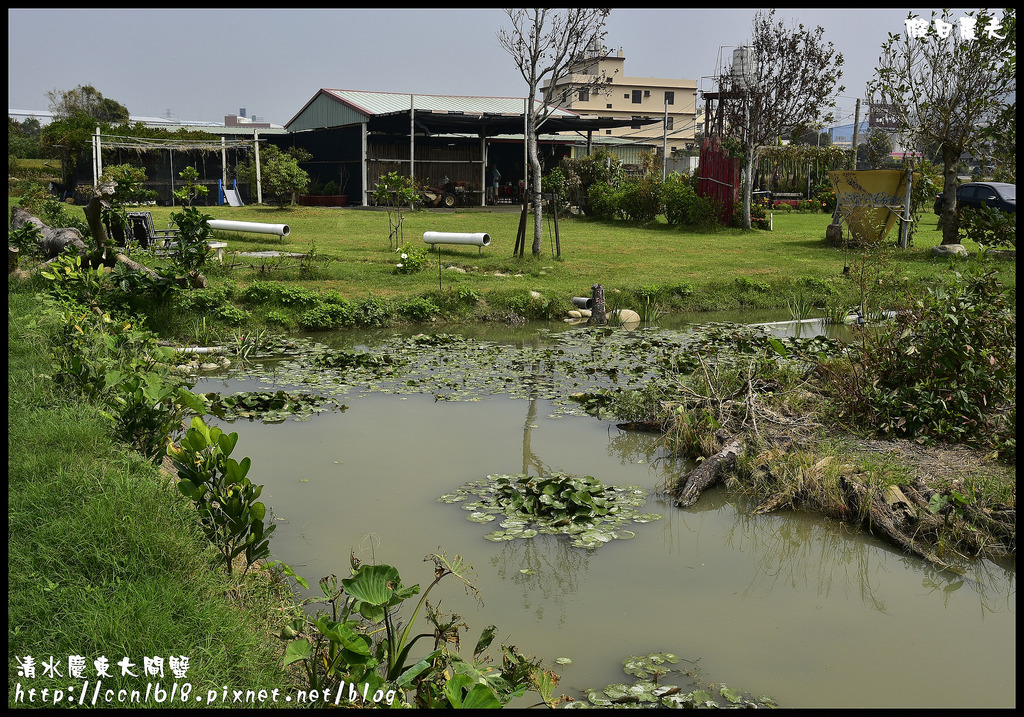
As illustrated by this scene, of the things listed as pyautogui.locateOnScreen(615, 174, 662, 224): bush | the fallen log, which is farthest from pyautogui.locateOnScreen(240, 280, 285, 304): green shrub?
pyautogui.locateOnScreen(615, 174, 662, 224): bush

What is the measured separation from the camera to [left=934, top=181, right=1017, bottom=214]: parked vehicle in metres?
22.3

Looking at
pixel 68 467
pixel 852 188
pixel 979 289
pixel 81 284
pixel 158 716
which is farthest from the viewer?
pixel 852 188

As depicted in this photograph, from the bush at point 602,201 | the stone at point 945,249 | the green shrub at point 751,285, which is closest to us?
the green shrub at point 751,285

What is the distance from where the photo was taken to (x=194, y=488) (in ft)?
12.3

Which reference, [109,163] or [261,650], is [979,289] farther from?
[109,163]

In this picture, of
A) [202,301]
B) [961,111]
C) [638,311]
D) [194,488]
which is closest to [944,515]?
[194,488]

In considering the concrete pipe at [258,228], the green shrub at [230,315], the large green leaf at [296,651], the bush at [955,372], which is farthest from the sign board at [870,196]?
the large green leaf at [296,651]

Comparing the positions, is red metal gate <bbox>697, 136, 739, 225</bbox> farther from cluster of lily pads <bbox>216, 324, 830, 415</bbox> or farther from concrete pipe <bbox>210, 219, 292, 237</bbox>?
cluster of lily pads <bbox>216, 324, 830, 415</bbox>

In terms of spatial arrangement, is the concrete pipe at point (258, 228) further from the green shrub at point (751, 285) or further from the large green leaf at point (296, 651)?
the large green leaf at point (296, 651)

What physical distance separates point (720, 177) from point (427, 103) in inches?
498

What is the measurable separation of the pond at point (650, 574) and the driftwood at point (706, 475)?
0.38 feet

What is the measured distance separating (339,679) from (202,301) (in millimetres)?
8539

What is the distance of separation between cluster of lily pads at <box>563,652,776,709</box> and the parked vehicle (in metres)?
21.8

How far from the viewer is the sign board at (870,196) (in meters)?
18.2
